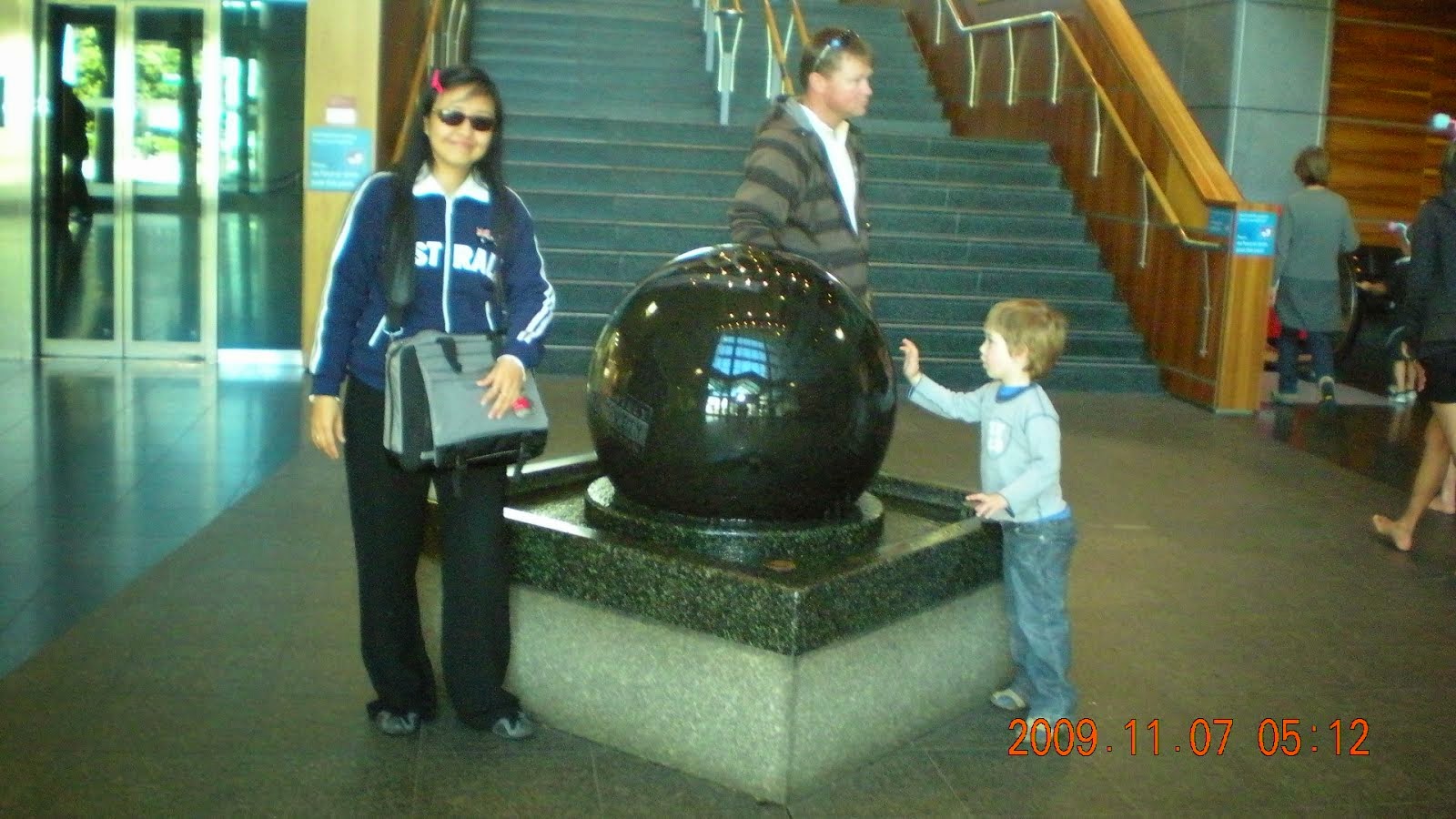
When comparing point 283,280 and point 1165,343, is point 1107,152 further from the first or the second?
point 283,280

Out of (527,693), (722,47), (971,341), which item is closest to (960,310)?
(971,341)

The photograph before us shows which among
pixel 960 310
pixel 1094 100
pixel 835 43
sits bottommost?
pixel 960 310

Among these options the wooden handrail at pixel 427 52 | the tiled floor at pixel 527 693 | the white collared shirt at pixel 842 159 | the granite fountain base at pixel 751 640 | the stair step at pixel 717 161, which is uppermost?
the wooden handrail at pixel 427 52

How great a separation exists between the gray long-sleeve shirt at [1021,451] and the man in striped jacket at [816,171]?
717 millimetres

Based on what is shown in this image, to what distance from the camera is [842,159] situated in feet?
16.1

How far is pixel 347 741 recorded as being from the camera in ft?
13.6

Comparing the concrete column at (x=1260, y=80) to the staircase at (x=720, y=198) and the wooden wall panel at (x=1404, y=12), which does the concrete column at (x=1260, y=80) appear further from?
the wooden wall panel at (x=1404, y=12)

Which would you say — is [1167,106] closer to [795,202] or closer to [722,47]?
[722,47]

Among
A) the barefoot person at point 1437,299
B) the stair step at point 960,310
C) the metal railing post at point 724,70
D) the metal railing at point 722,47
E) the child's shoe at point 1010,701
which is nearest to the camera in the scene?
Result: the child's shoe at point 1010,701

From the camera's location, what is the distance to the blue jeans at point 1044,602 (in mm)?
4262

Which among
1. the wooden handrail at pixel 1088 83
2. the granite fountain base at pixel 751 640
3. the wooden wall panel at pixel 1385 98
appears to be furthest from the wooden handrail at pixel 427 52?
the wooden wall panel at pixel 1385 98

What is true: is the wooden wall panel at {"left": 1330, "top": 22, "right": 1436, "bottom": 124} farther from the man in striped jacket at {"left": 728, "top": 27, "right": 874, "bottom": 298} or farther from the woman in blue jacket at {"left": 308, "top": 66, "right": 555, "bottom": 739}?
the woman in blue jacket at {"left": 308, "top": 66, "right": 555, "bottom": 739}

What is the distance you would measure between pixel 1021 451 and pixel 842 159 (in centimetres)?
122

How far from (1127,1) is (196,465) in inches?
398
